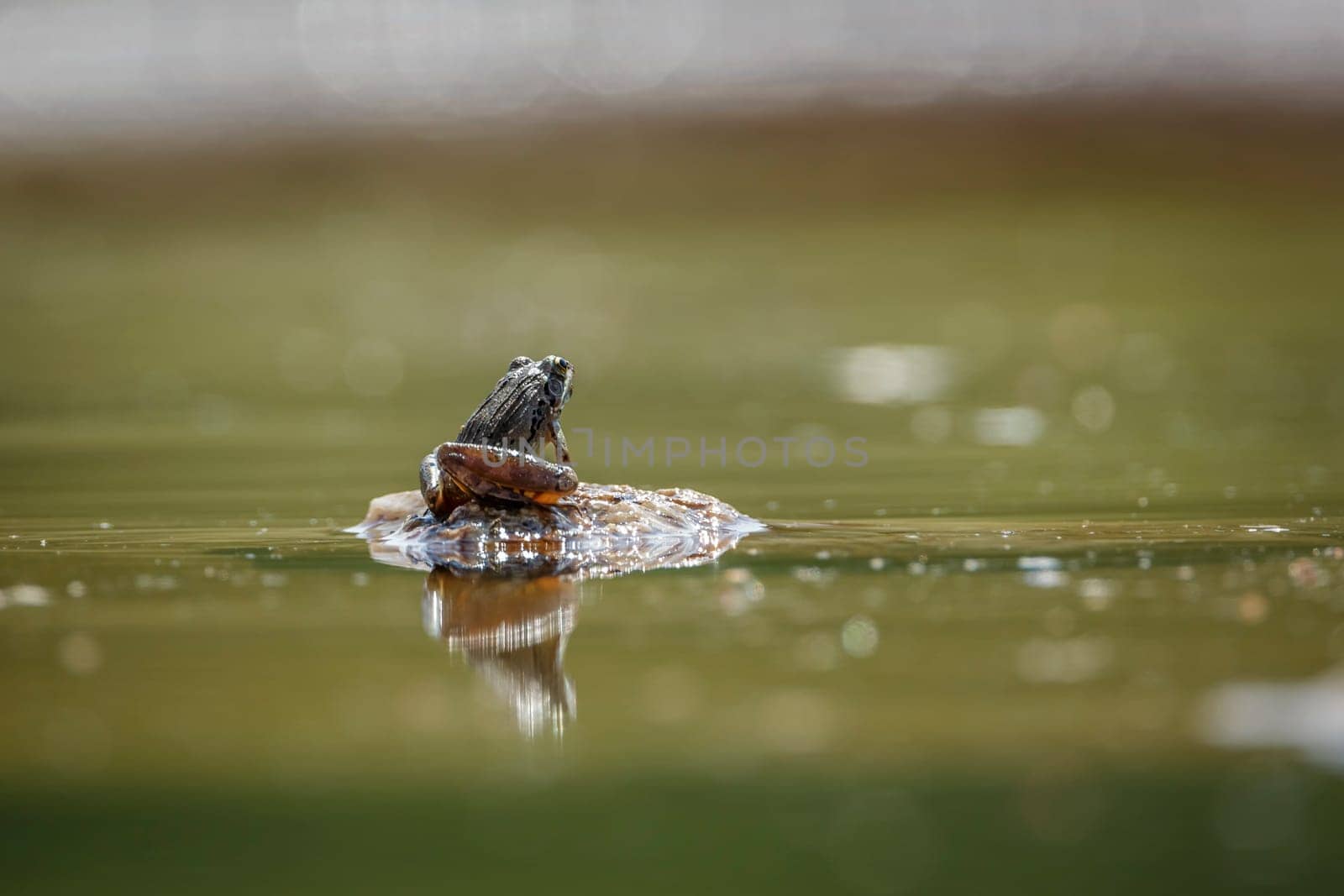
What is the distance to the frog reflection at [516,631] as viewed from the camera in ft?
14.1

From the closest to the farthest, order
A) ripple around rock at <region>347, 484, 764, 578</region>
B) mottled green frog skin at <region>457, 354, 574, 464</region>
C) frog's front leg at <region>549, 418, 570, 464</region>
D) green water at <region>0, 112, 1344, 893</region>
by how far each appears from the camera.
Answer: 1. green water at <region>0, 112, 1344, 893</region>
2. ripple around rock at <region>347, 484, 764, 578</region>
3. mottled green frog skin at <region>457, 354, 574, 464</region>
4. frog's front leg at <region>549, 418, 570, 464</region>

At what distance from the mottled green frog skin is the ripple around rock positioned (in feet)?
0.83

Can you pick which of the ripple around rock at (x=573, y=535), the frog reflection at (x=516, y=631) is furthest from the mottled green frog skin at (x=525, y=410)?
the frog reflection at (x=516, y=631)

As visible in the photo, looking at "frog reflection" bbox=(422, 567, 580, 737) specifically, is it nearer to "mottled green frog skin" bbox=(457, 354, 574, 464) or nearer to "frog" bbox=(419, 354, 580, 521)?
"frog" bbox=(419, 354, 580, 521)

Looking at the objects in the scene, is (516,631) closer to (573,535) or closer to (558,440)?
(573,535)

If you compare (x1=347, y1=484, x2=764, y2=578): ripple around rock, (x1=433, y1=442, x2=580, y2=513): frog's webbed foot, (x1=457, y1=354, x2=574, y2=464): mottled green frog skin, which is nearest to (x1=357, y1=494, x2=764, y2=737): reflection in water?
(x1=347, y1=484, x2=764, y2=578): ripple around rock

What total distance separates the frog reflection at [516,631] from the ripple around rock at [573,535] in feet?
0.75

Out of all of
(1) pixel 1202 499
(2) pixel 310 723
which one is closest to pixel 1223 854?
(2) pixel 310 723

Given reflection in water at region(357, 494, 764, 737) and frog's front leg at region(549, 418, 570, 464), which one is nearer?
reflection in water at region(357, 494, 764, 737)

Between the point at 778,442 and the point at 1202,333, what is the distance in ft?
27.8

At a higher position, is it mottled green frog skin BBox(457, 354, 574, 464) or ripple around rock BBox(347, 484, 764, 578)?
mottled green frog skin BBox(457, 354, 574, 464)

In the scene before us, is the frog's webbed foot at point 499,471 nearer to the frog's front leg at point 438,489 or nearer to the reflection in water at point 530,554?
the frog's front leg at point 438,489

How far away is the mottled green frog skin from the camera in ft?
20.6

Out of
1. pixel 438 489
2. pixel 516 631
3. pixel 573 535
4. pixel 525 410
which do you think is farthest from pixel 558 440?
pixel 516 631
